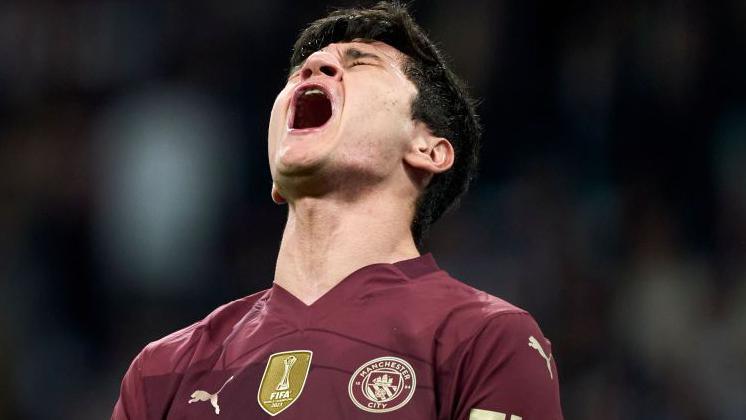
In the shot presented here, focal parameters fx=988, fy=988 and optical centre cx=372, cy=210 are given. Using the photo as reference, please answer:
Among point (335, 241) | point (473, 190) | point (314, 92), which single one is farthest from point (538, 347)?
point (473, 190)

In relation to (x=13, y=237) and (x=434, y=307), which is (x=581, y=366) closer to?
(x=434, y=307)

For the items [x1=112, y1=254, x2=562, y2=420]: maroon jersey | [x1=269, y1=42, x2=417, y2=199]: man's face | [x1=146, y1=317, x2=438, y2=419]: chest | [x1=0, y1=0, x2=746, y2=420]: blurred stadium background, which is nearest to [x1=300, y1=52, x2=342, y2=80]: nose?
[x1=269, y1=42, x2=417, y2=199]: man's face

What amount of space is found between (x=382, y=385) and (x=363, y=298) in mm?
323

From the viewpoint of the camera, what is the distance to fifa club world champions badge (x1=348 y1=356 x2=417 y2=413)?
2.10 m

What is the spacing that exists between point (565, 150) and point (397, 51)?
2545 millimetres

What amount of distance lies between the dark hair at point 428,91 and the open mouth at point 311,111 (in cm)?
26

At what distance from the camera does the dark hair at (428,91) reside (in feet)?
9.58

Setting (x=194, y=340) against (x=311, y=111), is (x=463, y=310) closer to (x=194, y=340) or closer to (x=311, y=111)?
(x=194, y=340)

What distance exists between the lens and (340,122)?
8.63 feet

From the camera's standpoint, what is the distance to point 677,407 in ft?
14.9

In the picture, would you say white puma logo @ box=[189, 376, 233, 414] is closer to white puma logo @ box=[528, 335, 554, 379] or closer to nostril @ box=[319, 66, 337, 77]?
white puma logo @ box=[528, 335, 554, 379]

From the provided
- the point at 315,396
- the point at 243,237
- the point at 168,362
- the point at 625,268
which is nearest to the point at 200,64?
the point at 243,237

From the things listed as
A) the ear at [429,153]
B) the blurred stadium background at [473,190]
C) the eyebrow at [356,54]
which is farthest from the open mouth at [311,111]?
the blurred stadium background at [473,190]

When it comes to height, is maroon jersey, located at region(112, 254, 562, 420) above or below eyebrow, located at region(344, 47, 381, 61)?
below
